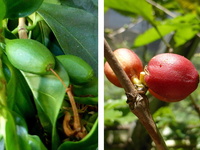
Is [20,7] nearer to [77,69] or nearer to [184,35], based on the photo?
[77,69]

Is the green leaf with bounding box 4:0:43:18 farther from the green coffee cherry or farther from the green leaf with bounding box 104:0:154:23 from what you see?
the green leaf with bounding box 104:0:154:23

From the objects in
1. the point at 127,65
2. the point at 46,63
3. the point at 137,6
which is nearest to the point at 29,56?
the point at 46,63

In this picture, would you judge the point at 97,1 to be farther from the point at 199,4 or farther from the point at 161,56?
the point at 199,4

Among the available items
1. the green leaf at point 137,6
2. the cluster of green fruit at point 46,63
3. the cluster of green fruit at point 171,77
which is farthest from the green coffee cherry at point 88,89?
the green leaf at point 137,6

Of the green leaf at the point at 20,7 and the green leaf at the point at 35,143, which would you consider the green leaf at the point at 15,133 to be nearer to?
the green leaf at the point at 35,143

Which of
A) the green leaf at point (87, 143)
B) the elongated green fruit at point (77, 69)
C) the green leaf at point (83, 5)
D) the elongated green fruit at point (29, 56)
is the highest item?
the green leaf at point (83, 5)

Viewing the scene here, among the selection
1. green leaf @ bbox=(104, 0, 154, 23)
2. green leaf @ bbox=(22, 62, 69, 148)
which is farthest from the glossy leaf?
green leaf @ bbox=(104, 0, 154, 23)
